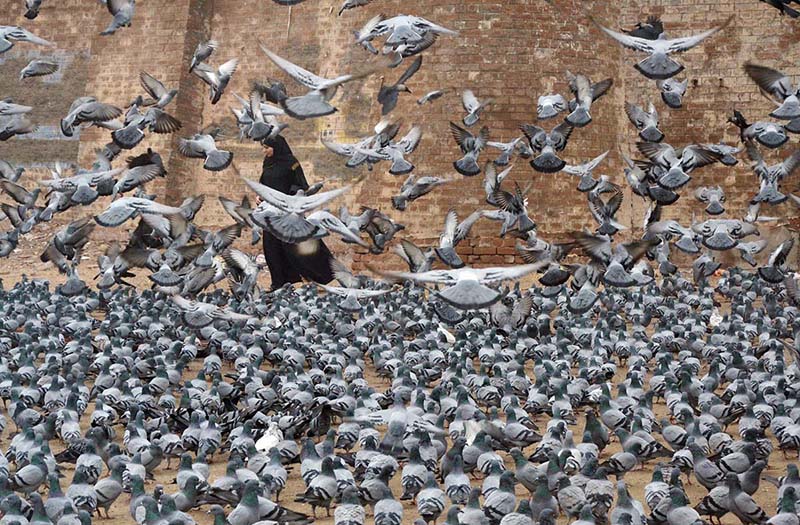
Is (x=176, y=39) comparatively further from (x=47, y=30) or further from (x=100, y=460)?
(x=100, y=460)

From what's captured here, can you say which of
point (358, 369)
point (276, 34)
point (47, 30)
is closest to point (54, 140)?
point (47, 30)

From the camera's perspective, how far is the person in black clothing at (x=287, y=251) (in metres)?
17.5

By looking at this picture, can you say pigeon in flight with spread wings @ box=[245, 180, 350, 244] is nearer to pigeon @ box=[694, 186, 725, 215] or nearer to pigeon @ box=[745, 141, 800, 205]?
pigeon @ box=[745, 141, 800, 205]

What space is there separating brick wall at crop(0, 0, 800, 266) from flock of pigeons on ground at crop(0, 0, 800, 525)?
2.23 m

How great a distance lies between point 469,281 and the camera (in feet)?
30.0

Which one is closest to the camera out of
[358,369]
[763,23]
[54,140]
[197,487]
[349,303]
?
[197,487]

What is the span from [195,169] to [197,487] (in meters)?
19.5

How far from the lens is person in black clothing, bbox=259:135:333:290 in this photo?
17.5m

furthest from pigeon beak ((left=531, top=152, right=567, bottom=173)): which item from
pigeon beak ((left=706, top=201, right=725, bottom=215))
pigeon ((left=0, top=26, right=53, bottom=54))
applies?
pigeon ((left=0, top=26, right=53, bottom=54))

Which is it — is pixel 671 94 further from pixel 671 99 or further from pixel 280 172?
pixel 280 172

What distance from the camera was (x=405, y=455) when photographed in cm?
840

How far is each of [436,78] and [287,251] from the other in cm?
415

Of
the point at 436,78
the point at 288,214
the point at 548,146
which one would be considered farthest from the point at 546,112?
the point at 436,78

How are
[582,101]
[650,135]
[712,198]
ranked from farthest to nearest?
[712,198] → [650,135] → [582,101]
